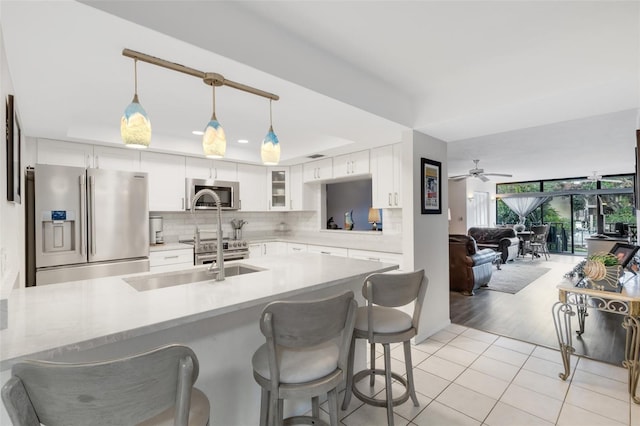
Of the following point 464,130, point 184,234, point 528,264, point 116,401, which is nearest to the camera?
point 116,401

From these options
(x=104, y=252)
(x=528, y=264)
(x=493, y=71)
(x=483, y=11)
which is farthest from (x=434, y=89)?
(x=528, y=264)

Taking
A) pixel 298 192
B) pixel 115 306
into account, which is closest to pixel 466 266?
pixel 298 192

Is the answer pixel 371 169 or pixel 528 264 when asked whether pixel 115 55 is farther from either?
pixel 528 264

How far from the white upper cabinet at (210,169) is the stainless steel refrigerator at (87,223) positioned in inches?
33.5

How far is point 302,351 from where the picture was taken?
1445mm

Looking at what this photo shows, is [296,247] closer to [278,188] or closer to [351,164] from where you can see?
[278,188]

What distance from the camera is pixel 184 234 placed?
4.46 m

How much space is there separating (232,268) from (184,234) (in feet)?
8.56

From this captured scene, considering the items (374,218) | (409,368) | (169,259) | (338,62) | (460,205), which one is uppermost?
(338,62)

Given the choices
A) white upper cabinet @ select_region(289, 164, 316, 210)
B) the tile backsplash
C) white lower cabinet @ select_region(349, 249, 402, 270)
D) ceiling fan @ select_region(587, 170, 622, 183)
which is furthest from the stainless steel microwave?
ceiling fan @ select_region(587, 170, 622, 183)

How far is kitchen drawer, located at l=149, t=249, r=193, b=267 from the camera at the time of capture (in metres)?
3.58

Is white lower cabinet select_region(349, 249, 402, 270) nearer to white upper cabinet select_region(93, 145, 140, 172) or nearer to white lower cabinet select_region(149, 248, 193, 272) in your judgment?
white lower cabinet select_region(149, 248, 193, 272)

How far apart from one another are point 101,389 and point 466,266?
4.81 metres

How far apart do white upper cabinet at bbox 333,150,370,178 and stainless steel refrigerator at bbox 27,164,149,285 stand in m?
2.48
